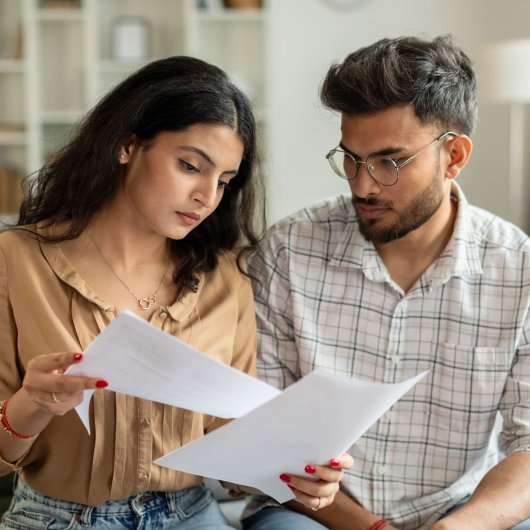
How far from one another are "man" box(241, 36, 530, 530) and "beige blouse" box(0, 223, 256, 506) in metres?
0.30

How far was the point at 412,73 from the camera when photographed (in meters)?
1.62

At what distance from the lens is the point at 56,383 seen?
1.10 m

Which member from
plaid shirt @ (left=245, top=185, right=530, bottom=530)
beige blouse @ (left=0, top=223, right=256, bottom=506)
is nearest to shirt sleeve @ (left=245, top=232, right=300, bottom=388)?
plaid shirt @ (left=245, top=185, right=530, bottom=530)

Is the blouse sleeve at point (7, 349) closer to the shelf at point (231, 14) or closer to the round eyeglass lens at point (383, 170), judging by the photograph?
the round eyeglass lens at point (383, 170)

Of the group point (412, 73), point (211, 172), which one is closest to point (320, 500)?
point (211, 172)

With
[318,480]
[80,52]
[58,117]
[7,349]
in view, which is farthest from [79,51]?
[318,480]

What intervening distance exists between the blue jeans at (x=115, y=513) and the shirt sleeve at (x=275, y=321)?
1.06 feet

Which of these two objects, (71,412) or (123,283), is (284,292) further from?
(71,412)

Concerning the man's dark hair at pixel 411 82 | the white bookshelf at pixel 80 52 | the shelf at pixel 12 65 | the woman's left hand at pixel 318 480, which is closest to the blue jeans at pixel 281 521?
the woman's left hand at pixel 318 480

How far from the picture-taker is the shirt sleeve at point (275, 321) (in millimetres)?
1720

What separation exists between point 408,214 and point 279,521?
24.8 inches

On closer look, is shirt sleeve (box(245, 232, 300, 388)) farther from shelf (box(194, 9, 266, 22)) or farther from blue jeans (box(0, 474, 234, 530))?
shelf (box(194, 9, 266, 22))

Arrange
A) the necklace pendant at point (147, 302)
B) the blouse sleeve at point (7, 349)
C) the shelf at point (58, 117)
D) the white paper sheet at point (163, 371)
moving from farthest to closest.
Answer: the shelf at point (58, 117), the necklace pendant at point (147, 302), the blouse sleeve at point (7, 349), the white paper sheet at point (163, 371)

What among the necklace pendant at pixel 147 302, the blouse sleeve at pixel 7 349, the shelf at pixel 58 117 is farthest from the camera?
the shelf at pixel 58 117
